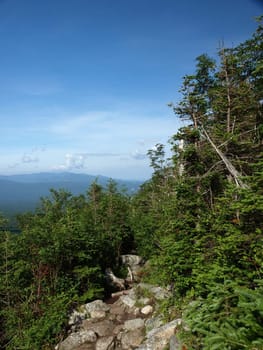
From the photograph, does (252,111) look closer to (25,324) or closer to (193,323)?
(193,323)

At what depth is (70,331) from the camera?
9.20 m

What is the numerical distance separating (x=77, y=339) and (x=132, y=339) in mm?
2191

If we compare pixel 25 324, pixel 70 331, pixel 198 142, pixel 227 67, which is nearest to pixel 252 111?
pixel 227 67

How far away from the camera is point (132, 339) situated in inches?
312

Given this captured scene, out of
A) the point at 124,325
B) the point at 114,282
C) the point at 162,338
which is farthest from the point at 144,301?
the point at 162,338

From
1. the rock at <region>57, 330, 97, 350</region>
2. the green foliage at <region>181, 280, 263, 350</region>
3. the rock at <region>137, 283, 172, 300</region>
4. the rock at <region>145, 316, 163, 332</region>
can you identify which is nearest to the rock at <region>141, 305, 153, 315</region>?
the rock at <region>137, 283, 172, 300</region>

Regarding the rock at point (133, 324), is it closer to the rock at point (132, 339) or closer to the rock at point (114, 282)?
the rock at point (132, 339)

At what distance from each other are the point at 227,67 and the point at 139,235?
40.1ft

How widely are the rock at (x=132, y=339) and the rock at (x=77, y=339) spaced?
1242mm

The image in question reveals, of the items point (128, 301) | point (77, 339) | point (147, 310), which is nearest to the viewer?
point (77, 339)

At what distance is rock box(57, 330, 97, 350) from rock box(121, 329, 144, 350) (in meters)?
1.24

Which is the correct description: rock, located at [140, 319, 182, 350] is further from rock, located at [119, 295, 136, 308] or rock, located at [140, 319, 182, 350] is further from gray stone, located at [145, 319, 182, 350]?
rock, located at [119, 295, 136, 308]

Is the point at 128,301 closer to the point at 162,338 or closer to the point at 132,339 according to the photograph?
the point at 132,339

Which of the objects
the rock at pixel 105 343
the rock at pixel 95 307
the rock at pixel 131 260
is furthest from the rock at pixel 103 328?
the rock at pixel 131 260
